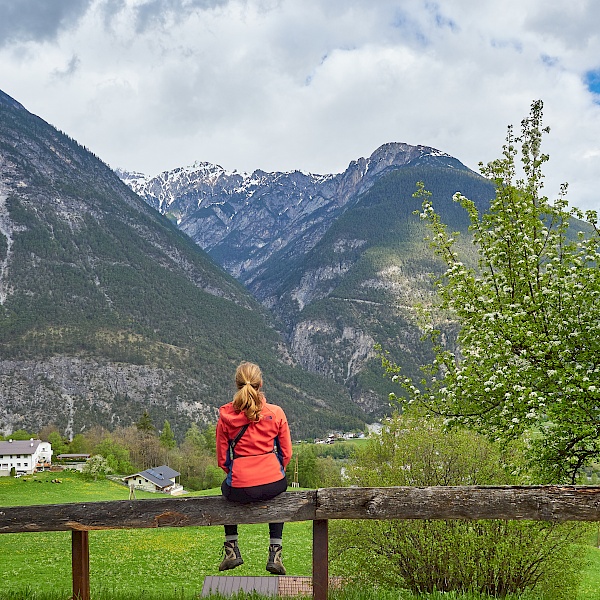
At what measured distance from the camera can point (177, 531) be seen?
47.8 m

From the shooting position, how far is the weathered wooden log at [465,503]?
481 centimetres

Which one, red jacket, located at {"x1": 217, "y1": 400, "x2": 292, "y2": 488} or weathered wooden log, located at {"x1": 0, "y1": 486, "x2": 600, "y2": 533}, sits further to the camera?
red jacket, located at {"x1": 217, "y1": 400, "x2": 292, "y2": 488}

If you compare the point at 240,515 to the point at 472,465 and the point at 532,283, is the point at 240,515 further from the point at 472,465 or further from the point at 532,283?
the point at 472,465

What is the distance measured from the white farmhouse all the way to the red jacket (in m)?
94.2

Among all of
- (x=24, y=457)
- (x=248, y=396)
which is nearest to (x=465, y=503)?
(x=248, y=396)

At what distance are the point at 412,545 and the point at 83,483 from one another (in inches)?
2715

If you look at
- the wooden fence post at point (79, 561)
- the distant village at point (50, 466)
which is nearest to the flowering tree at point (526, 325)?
the wooden fence post at point (79, 561)

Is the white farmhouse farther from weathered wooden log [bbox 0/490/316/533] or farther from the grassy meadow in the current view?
weathered wooden log [bbox 0/490/316/533]

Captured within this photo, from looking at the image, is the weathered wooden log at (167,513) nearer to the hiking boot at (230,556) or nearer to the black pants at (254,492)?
the black pants at (254,492)

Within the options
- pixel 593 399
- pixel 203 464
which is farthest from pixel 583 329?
pixel 203 464

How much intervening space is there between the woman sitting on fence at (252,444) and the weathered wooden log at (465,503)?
2.74 feet

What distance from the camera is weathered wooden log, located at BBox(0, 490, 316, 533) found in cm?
515

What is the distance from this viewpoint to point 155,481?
8762cm

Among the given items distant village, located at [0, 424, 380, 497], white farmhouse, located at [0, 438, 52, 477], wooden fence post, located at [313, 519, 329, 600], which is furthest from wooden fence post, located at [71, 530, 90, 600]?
white farmhouse, located at [0, 438, 52, 477]
